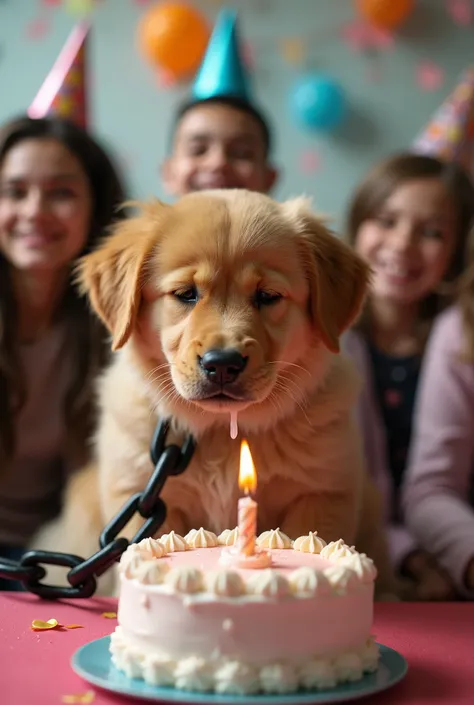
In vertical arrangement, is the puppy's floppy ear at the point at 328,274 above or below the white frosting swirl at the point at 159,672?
above

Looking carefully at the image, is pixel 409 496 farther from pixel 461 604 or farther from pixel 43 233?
pixel 43 233

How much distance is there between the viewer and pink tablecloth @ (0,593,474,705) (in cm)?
102

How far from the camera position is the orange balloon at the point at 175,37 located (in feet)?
14.7

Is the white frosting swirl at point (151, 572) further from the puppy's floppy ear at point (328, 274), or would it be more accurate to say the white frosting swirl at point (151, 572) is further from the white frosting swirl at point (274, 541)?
the puppy's floppy ear at point (328, 274)

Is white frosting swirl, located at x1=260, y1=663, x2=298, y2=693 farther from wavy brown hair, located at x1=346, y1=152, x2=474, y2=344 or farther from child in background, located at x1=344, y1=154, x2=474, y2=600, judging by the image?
wavy brown hair, located at x1=346, y1=152, x2=474, y2=344

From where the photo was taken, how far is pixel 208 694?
95cm

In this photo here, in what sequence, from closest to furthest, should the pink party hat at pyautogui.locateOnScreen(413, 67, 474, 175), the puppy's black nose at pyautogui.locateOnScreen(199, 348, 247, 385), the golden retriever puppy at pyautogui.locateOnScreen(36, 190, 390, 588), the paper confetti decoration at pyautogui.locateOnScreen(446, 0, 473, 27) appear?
1. the puppy's black nose at pyautogui.locateOnScreen(199, 348, 247, 385)
2. the golden retriever puppy at pyautogui.locateOnScreen(36, 190, 390, 588)
3. the pink party hat at pyautogui.locateOnScreen(413, 67, 474, 175)
4. the paper confetti decoration at pyautogui.locateOnScreen(446, 0, 473, 27)

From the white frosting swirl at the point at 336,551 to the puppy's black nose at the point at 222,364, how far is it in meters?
0.36

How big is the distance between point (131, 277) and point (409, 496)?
1076 millimetres

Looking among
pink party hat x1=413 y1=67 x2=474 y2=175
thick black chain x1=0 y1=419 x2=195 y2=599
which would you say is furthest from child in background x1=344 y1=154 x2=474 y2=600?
thick black chain x1=0 y1=419 x2=195 y2=599

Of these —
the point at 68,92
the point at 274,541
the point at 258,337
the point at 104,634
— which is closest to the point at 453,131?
the point at 68,92

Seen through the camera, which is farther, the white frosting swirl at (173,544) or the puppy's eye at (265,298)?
the puppy's eye at (265,298)

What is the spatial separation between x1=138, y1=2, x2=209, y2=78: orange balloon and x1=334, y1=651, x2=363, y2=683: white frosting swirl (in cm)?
410

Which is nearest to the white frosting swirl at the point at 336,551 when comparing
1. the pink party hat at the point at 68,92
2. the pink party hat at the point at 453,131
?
the pink party hat at the point at 68,92
